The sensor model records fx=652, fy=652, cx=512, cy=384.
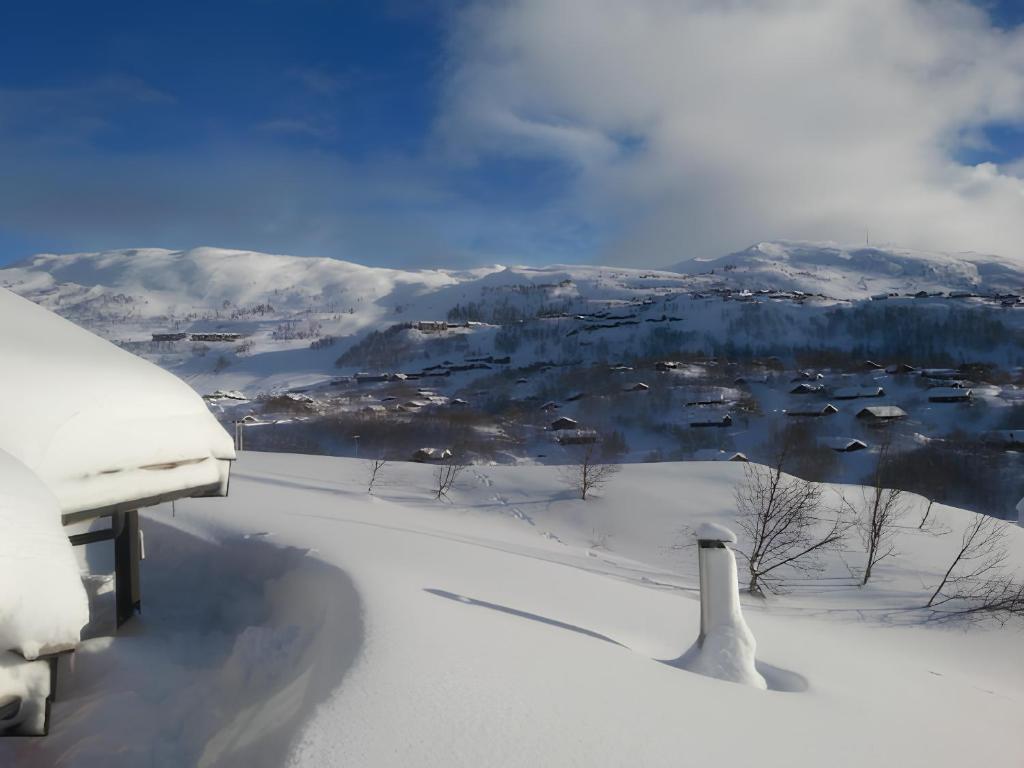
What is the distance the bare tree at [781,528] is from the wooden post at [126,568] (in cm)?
1549

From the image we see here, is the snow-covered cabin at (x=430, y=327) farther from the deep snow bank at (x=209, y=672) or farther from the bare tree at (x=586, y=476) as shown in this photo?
the deep snow bank at (x=209, y=672)

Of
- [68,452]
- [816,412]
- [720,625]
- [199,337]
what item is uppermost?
[199,337]

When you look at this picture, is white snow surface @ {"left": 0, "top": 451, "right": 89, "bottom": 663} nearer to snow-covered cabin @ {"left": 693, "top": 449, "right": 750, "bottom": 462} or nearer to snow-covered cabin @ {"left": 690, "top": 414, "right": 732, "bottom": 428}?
snow-covered cabin @ {"left": 693, "top": 449, "right": 750, "bottom": 462}

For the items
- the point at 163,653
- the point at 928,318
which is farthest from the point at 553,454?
the point at 928,318

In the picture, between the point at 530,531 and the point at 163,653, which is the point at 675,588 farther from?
the point at 163,653

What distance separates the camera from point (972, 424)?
57625 mm

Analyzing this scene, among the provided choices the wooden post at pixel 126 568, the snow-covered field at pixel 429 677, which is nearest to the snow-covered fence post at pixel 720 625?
the snow-covered field at pixel 429 677

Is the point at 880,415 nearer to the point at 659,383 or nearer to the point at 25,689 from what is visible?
the point at 659,383

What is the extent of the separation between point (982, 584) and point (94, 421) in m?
21.9

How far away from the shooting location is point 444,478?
2612 cm

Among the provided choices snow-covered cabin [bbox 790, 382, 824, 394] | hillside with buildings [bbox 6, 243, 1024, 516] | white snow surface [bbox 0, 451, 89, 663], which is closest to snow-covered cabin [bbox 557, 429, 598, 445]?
hillside with buildings [bbox 6, 243, 1024, 516]

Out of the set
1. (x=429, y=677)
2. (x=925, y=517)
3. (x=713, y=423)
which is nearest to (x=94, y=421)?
(x=429, y=677)

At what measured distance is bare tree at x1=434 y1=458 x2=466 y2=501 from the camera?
24.6 m

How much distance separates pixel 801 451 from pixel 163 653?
5043cm
